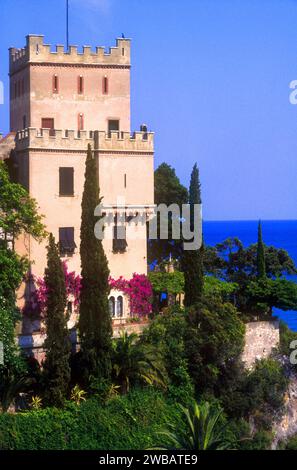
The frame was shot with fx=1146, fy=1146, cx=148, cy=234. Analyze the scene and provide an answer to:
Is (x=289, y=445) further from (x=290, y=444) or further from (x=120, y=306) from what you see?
(x=120, y=306)

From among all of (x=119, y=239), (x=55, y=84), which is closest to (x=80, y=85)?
(x=55, y=84)

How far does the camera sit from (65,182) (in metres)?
41.5

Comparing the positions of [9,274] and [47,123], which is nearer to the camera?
[9,274]

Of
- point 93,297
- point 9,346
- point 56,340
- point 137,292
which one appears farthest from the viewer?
point 137,292

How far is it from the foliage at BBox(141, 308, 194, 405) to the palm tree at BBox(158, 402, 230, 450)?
323 cm

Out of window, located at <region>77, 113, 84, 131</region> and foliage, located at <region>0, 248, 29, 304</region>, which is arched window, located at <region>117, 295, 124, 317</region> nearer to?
foliage, located at <region>0, 248, 29, 304</region>

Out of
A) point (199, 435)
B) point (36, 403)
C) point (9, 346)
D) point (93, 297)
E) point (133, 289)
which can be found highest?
point (93, 297)

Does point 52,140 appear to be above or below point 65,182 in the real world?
above

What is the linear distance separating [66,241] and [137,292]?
3.32 meters

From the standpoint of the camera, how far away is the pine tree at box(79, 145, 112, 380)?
35.7 metres

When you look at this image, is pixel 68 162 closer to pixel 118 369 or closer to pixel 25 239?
pixel 25 239

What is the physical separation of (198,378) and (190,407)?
7.01 ft

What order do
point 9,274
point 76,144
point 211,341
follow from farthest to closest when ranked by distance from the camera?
point 76,144, point 211,341, point 9,274

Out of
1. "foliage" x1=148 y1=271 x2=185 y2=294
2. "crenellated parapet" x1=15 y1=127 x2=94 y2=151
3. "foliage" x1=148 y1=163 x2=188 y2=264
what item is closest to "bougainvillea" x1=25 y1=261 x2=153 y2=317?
"foliage" x1=148 y1=271 x2=185 y2=294
